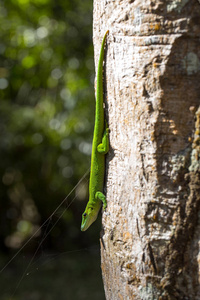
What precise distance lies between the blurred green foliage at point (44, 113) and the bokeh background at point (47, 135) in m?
0.01

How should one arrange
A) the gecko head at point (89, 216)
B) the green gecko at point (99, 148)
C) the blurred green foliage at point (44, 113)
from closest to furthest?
the green gecko at point (99, 148) → the gecko head at point (89, 216) → the blurred green foliage at point (44, 113)

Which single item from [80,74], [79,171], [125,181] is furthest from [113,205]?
[79,171]

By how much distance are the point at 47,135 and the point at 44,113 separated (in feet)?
1.11

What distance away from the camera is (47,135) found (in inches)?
209

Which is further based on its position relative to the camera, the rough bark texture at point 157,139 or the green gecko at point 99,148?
the green gecko at point 99,148

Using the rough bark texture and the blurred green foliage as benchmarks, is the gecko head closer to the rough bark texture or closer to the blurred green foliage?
the rough bark texture

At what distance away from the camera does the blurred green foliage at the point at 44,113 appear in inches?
179

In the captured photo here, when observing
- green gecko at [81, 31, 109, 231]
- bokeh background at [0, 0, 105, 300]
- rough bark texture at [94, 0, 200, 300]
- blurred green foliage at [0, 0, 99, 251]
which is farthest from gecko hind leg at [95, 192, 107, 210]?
bokeh background at [0, 0, 105, 300]

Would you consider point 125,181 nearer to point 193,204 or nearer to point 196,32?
point 193,204

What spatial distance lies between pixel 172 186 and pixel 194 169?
0.37ft

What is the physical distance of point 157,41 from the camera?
4.71ft

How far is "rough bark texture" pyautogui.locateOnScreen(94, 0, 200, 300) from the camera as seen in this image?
1.42 metres

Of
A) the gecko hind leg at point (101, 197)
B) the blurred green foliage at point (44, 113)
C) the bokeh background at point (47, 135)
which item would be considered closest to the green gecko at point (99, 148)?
the gecko hind leg at point (101, 197)

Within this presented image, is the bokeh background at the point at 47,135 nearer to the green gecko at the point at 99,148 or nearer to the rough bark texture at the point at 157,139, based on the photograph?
the green gecko at the point at 99,148
